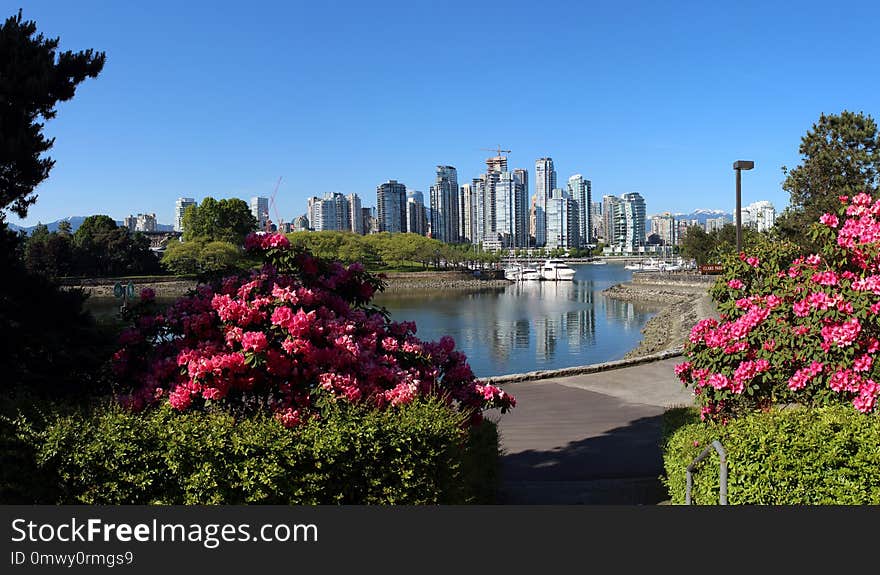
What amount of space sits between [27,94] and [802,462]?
25.2ft

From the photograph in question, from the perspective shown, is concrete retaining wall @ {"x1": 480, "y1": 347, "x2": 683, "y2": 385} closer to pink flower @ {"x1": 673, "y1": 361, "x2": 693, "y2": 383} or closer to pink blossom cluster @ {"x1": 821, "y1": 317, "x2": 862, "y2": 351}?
pink flower @ {"x1": 673, "y1": 361, "x2": 693, "y2": 383}

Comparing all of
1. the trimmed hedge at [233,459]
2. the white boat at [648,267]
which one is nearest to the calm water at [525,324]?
the trimmed hedge at [233,459]

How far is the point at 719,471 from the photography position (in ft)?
18.1

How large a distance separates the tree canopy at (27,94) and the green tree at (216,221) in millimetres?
89736

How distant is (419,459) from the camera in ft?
17.0

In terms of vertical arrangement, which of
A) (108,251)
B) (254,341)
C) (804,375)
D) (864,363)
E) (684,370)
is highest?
(108,251)

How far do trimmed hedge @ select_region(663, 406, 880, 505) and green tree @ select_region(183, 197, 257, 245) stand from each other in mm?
93784

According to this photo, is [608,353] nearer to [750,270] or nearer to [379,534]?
[750,270]

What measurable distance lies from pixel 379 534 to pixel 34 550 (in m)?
2.18

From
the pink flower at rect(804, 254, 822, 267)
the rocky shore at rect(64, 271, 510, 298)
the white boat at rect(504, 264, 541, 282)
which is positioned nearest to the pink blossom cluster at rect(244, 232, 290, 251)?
the pink flower at rect(804, 254, 822, 267)

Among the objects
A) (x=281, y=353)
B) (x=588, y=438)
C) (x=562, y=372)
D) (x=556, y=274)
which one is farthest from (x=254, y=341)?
(x=556, y=274)

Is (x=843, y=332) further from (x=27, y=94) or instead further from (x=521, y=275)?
(x=521, y=275)

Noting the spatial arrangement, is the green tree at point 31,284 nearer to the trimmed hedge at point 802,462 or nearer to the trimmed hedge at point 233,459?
the trimmed hedge at point 233,459

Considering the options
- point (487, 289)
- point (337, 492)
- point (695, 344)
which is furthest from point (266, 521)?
point (487, 289)
